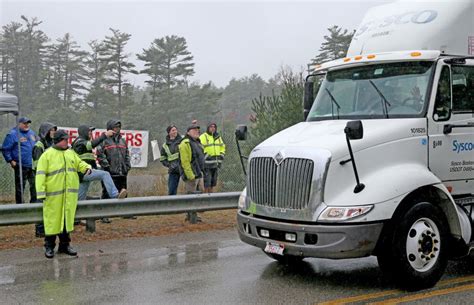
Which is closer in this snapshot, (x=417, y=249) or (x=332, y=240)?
(x=332, y=240)

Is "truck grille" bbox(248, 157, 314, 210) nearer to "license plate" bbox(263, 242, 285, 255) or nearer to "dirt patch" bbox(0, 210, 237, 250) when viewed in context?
→ "license plate" bbox(263, 242, 285, 255)

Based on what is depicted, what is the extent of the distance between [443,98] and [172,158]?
670 centimetres

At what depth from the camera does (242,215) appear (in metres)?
7.02

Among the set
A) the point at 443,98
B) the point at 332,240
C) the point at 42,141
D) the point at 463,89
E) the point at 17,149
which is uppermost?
the point at 463,89

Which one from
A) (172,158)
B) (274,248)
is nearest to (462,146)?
(274,248)

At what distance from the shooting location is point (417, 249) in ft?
20.6

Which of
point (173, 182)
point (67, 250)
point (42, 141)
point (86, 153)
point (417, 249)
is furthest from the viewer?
point (173, 182)

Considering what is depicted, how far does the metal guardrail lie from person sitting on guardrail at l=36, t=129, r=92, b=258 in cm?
79

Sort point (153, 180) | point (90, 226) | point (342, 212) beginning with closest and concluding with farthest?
point (342, 212), point (90, 226), point (153, 180)

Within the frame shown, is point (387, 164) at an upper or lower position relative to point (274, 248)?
upper

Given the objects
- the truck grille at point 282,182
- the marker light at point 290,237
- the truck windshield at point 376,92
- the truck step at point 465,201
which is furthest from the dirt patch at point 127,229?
the truck step at point 465,201

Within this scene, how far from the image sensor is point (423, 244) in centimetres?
635

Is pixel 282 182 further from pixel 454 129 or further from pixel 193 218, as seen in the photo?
pixel 193 218

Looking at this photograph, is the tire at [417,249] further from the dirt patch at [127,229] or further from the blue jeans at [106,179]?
→ the blue jeans at [106,179]
